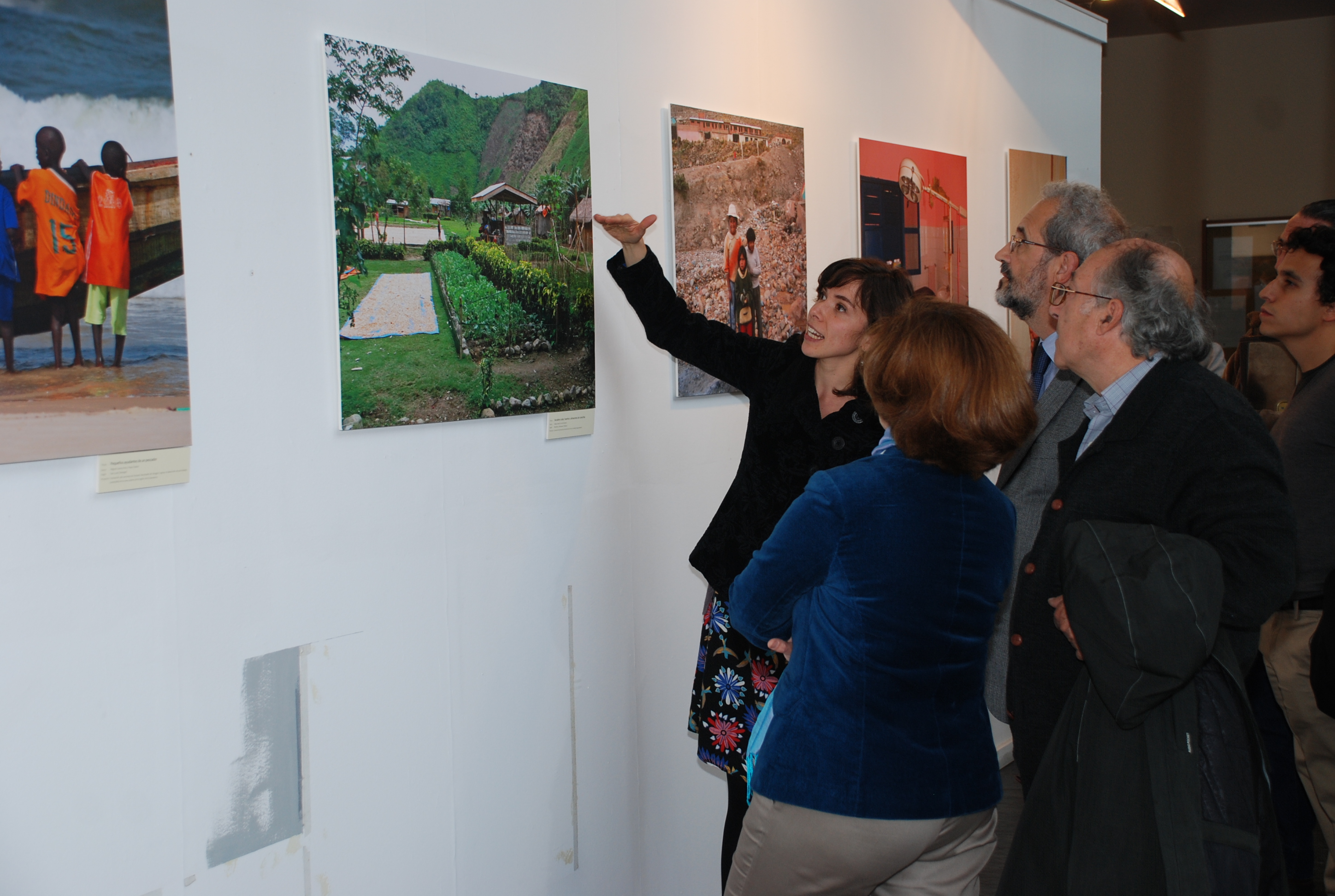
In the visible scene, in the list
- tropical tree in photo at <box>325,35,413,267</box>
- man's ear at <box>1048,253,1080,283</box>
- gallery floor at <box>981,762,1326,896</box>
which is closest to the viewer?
tropical tree in photo at <box>325,35,413,267</box>

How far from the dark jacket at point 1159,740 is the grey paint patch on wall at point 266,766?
137 cm

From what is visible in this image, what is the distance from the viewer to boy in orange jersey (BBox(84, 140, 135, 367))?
1451 mm

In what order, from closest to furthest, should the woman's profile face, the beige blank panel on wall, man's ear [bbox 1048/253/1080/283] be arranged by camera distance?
1. the woman's profile face
2. man's ear [bbox 1048/253/1080/283]
3. the beige blank panel on wall

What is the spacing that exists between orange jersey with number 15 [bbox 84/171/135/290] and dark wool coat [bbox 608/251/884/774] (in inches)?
42.0

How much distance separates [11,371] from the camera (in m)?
1.38

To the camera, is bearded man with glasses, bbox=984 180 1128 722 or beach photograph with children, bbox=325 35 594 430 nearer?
beach photograph with children, bbox=325 35 594 430

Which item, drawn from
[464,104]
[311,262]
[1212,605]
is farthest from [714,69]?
[1212,605]

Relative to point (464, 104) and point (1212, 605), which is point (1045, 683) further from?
point (464, 104)

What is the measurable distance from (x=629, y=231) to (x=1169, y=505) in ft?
4.20

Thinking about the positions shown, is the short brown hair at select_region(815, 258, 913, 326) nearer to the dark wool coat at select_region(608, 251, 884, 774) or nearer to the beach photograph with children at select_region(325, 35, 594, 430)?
the dark wool coat at select_region(608, 251, 884, 774)

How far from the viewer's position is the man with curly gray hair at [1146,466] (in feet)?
5.40

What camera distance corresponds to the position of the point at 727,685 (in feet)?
7.45

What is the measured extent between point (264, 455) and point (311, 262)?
362 millimetres

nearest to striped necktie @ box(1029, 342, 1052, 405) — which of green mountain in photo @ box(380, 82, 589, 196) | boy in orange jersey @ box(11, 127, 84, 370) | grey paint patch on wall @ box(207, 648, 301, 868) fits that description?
green mountain in photo @ box(380, 82, 589, 196)
